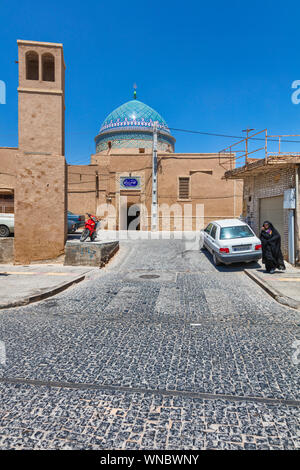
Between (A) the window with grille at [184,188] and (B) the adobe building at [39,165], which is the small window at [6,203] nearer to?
(B) the adobe building at [39,165]

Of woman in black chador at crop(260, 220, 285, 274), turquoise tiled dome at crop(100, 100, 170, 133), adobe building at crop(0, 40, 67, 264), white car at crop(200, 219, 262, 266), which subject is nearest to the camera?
woman in black chador at crop(260, 220, 285, 274)

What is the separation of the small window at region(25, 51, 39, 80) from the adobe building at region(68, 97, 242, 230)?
37.2 feet

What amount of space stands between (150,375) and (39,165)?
1160 centimetres

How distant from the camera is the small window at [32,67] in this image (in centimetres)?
1397

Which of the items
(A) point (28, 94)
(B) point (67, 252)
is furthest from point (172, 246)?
(A) point (28, 94)

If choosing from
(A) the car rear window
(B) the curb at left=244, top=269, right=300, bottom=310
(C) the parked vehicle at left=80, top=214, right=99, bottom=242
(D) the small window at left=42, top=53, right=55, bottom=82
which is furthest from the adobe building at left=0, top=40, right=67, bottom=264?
(B) the curb at left=244, top=269, right=300, bottom=310

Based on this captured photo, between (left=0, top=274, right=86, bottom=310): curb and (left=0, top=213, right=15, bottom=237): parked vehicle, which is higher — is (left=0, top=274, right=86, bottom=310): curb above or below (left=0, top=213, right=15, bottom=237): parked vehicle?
below

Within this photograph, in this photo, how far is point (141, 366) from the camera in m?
4.10

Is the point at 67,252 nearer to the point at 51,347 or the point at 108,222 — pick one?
the point at 51,347

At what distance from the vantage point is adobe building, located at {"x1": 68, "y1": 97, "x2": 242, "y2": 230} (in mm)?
25094

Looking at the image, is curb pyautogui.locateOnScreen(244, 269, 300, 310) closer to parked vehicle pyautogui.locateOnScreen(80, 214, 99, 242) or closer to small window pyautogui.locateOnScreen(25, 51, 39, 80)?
parked vehicle pyautogui.locateOnScreen(80, 214, 99, 242)

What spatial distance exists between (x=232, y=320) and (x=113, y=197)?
2040cm
